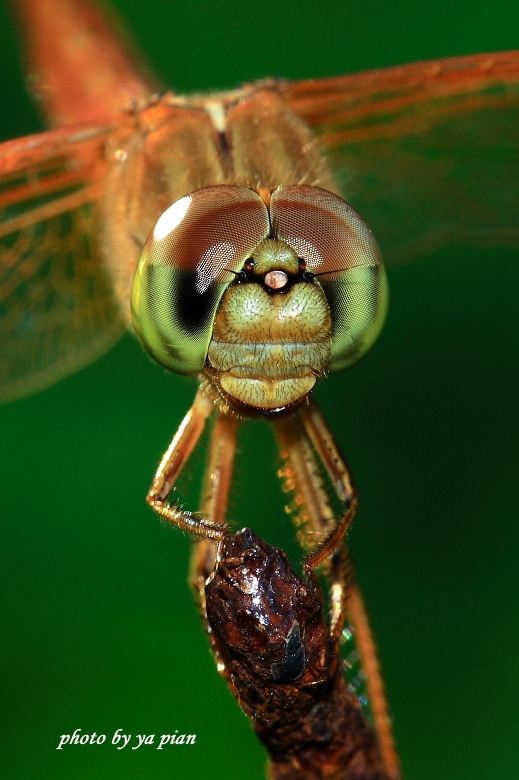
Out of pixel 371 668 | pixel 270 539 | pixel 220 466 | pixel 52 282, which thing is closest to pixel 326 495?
pixel 220 466

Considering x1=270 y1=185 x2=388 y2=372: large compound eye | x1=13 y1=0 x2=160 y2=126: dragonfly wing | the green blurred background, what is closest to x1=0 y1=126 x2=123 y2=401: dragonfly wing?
the green blurred background

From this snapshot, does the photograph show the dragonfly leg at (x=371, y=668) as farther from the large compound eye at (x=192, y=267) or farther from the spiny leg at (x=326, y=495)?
the large compound eye at (x=192, y=267)

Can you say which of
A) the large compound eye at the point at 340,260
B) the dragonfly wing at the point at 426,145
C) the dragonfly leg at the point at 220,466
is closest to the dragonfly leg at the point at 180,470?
the dragonfly leg at the point at 220,466

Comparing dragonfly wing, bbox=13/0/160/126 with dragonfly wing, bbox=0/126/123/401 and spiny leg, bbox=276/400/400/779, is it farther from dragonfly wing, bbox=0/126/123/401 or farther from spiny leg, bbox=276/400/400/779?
spiny leg, bbox=276/400/400/779

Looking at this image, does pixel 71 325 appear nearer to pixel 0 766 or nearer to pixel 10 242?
pixel 10 242

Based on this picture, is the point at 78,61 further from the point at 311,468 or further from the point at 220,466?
the point at 311,468

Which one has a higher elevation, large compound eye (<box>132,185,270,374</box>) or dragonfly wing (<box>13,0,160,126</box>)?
dragonfly wing (<box>13,0,160,126</box>)

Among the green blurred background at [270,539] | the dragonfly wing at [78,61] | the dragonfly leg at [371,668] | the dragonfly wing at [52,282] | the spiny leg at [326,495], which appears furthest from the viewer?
the dragonfly wing at [78,61]
